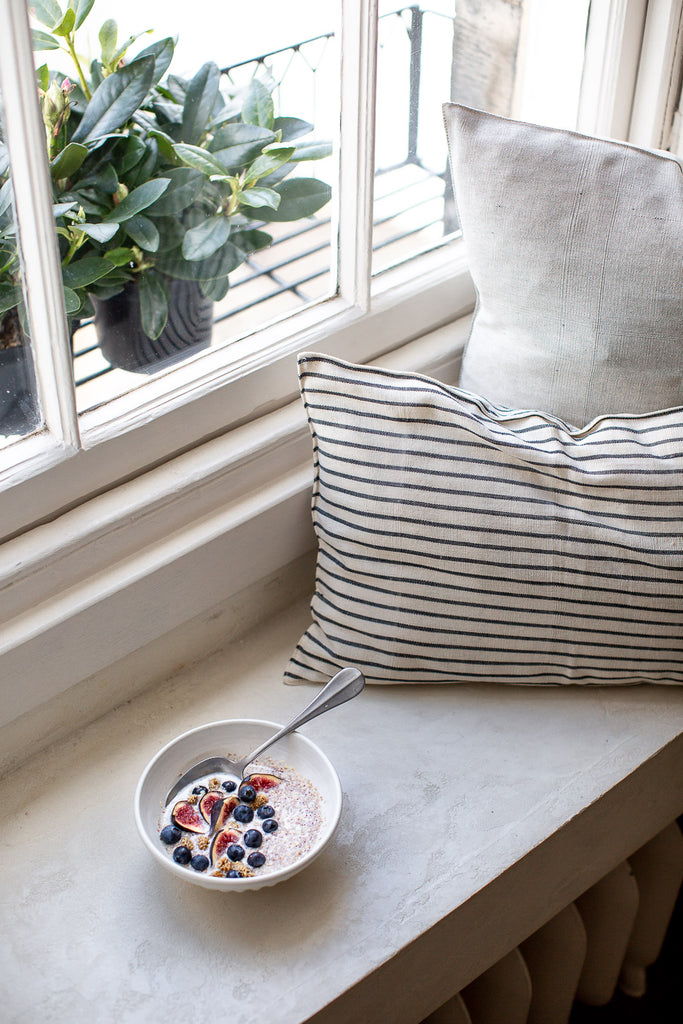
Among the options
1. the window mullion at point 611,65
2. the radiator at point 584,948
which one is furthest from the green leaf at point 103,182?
the radiator at point 584,948

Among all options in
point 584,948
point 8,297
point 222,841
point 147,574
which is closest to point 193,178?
point 8,297

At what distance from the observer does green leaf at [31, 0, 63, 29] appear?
80 centimetres

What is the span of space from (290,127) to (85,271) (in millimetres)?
284

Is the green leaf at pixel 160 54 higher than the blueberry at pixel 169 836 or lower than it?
higher

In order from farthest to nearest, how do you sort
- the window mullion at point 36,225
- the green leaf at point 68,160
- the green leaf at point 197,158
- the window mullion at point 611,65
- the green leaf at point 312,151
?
the window mullion at point 611,65 < the green leaf at point 312,151 < the green leaf at point 197,158 < the green leaf at point 68,160 < the window mullion at point 36,225

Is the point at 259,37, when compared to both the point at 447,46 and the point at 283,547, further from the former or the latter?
the point at 283,547

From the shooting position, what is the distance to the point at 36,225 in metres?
0.83

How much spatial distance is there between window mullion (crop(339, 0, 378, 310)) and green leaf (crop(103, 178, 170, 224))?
0.23 meters

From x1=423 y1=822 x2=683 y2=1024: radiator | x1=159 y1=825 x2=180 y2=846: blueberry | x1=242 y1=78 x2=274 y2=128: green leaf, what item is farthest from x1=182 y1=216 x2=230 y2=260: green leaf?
x1=423 y1=822 x2=683 y2=1024: radiator

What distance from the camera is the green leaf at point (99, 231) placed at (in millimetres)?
913

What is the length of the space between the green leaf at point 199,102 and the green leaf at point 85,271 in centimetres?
15

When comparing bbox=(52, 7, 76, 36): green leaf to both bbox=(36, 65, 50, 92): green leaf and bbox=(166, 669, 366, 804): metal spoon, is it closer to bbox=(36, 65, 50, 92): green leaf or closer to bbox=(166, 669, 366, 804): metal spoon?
bbox=(36, 65, 50, 92): green leaf

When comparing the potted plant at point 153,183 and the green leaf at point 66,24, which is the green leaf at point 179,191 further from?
the green leaf at point 66,24

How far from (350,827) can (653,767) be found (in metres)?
0.32
